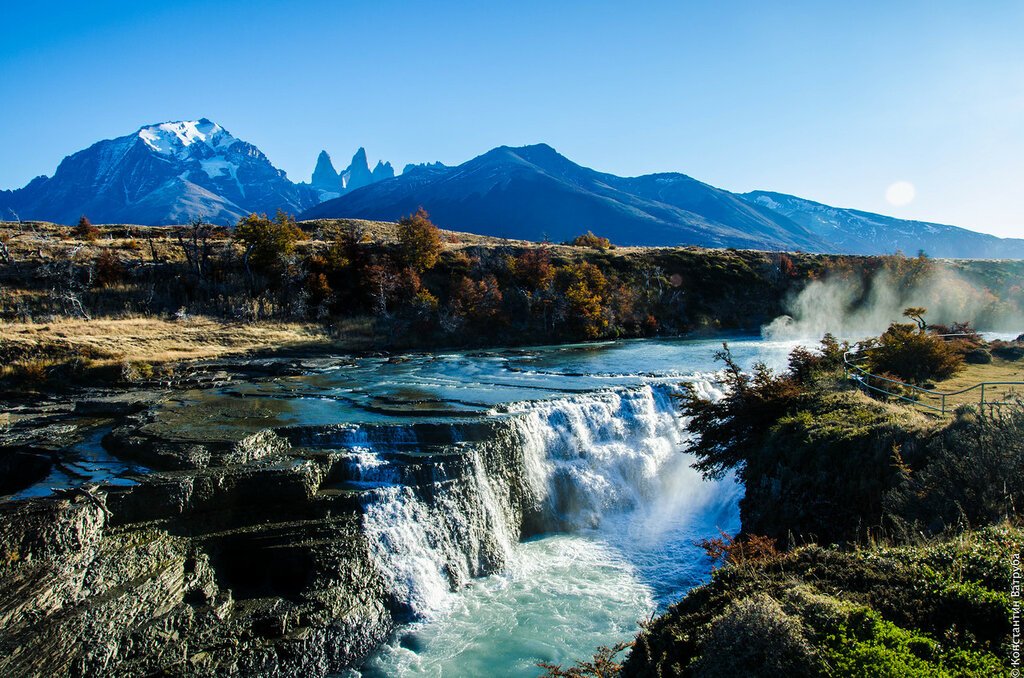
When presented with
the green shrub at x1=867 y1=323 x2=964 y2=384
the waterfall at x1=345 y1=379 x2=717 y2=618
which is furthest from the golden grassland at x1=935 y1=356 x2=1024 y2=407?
the waterfall at x1=345 y1=379 x2=717 y2=618

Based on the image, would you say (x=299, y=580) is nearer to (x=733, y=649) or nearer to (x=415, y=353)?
(x=733, y=649)

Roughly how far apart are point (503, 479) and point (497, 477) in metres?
0.32

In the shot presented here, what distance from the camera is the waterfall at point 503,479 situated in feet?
47.6

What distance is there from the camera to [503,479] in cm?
1812

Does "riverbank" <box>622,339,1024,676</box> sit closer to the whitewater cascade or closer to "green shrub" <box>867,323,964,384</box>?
the whitewater cascade

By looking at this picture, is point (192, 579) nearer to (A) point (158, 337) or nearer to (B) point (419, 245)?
(A) point (158, 337)

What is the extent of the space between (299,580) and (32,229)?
78886 mm

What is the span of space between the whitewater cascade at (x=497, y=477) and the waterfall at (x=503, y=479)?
34 millimetres

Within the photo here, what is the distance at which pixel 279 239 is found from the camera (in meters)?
53.2

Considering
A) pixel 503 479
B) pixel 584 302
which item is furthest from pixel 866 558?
pixel 584 302

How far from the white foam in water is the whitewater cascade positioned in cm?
5

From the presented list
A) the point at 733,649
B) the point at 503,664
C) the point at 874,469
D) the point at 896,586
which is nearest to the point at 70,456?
the point at 503,664

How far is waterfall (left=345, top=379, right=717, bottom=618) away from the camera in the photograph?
1451 centimetres

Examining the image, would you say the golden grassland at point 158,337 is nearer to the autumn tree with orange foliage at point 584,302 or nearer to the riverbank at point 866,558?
the autumn tree with orange foliage at point 584,302
